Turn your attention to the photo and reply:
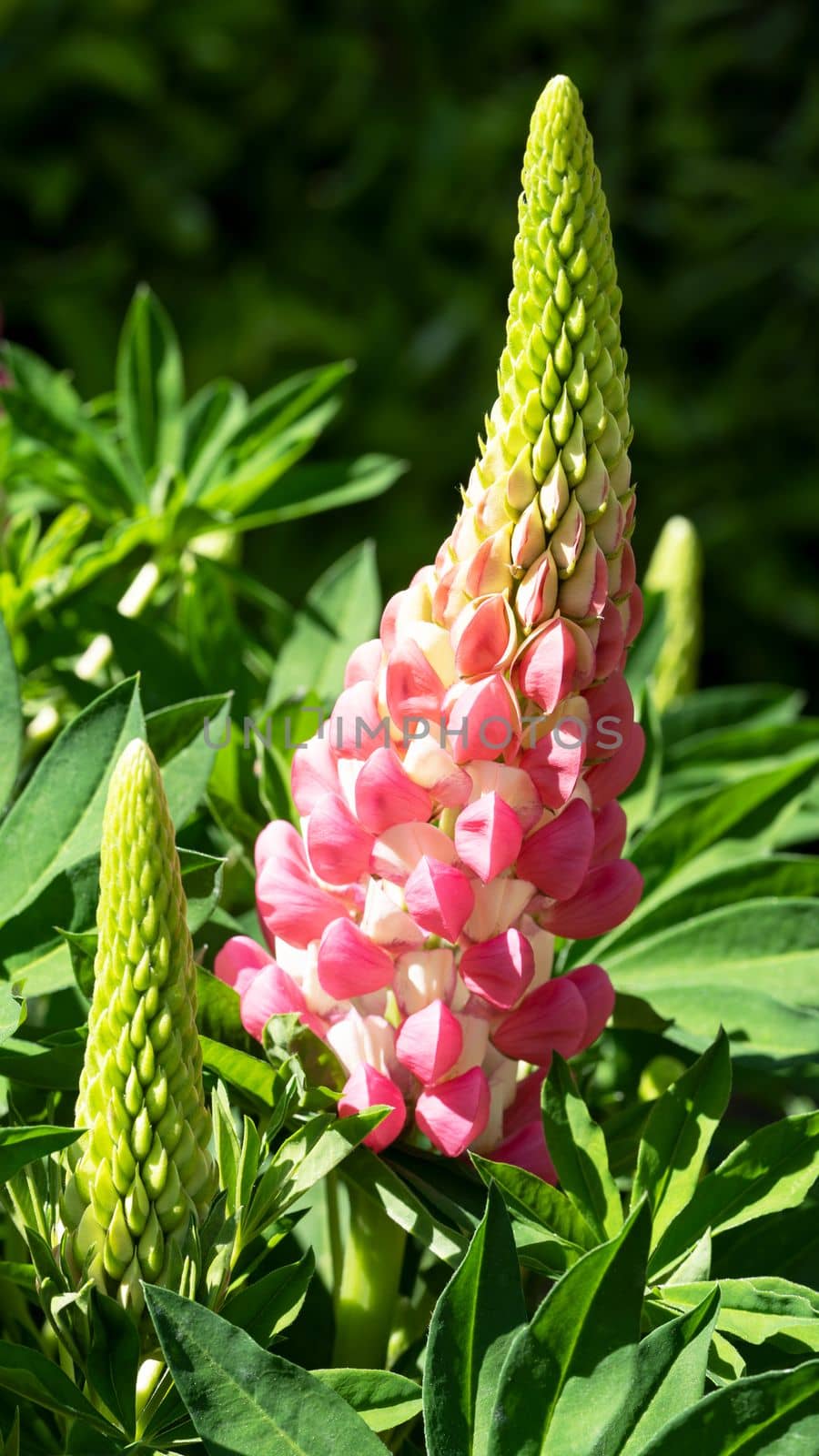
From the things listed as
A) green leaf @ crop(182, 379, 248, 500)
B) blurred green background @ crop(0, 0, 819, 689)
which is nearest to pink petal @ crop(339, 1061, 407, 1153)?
green leaf @ crop(182, 379, 248, 500)

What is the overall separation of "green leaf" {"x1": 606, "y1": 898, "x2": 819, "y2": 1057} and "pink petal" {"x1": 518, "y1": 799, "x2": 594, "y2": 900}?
151 millimetres

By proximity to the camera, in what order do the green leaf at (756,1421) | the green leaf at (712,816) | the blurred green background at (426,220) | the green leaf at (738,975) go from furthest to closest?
the blurred green background at (426,220) < the green leaf at (712,816) < the green leaf at (738,975) < the green leaf at (756,1421)

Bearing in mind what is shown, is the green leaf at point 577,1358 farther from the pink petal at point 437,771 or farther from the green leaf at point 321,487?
the green leaf at point 321,487

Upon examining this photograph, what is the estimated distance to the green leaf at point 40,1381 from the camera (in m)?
0.52

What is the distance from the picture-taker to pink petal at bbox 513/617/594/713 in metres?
0.57

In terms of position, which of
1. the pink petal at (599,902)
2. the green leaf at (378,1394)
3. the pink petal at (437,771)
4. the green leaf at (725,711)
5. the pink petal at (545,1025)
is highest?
the pink petal at (437,771)

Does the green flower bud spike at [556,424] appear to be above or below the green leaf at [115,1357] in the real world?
above

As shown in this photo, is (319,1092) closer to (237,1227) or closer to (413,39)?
(237,1227)

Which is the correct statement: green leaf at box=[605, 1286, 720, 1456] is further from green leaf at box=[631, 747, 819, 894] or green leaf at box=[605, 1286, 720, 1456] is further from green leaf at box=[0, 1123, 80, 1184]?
green leaf at box=[631, 747, 819, 894]

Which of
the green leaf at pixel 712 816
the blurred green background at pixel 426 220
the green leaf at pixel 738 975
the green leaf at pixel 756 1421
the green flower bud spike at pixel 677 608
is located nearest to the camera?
the green leaf at pixel 756 1421

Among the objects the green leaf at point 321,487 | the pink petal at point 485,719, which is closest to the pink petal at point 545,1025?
the pink petal at point 485,719

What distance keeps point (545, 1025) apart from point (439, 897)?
78 millimetres

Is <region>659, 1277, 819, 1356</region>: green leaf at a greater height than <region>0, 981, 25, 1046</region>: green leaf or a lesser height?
lesser

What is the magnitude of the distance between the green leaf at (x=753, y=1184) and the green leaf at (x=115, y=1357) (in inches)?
8.1
